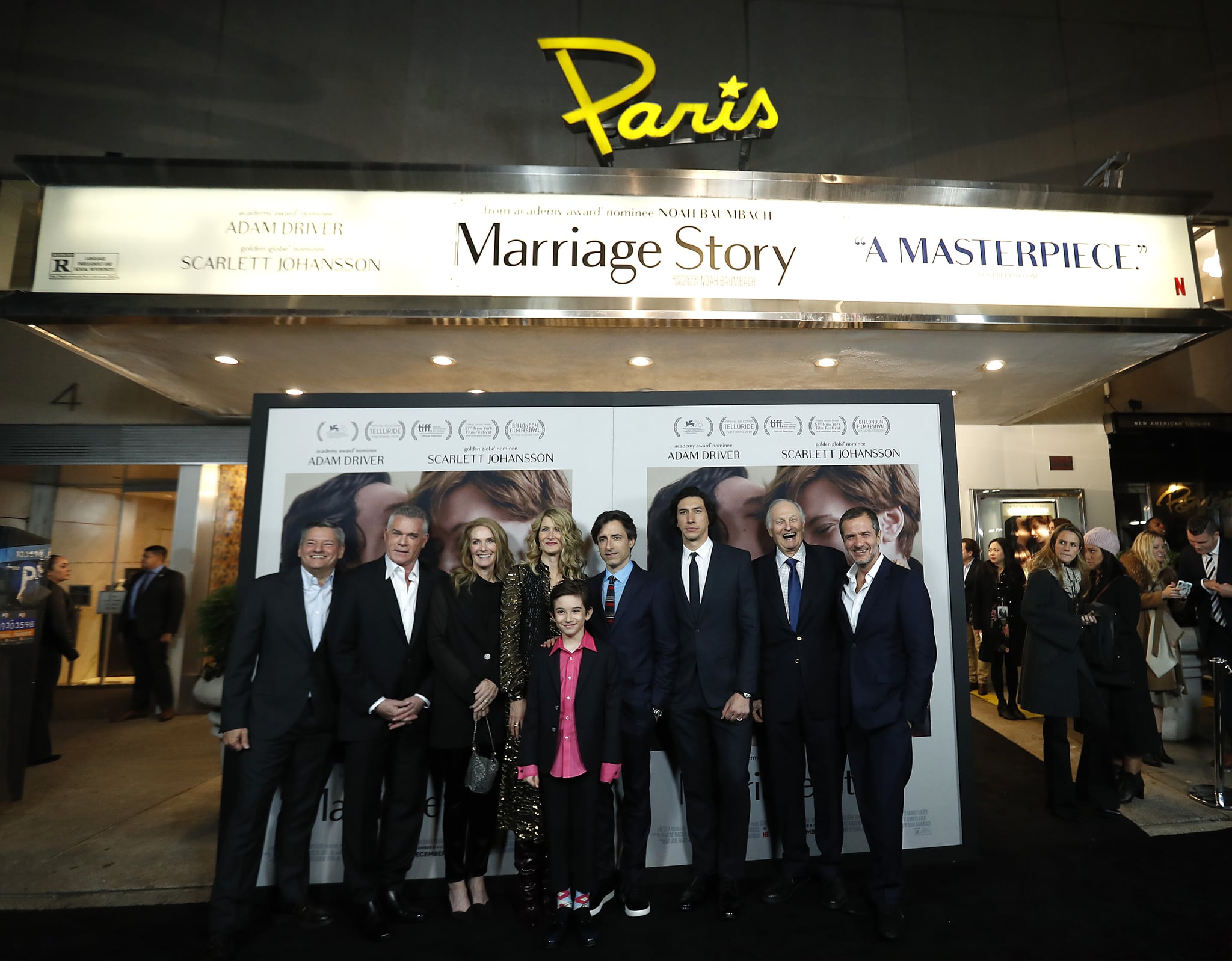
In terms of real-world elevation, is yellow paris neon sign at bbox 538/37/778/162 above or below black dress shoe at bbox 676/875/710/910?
above

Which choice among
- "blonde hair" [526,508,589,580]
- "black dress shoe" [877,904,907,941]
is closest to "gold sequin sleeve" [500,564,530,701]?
"blonde hair" [526,508,589,580]

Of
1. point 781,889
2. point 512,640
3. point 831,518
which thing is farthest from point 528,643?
A: point 831,518

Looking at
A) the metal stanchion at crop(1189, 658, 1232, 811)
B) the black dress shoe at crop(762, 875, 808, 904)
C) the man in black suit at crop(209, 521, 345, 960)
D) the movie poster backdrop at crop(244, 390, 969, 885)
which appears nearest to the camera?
the man in black suit at crop(209, 521, 345, 960)

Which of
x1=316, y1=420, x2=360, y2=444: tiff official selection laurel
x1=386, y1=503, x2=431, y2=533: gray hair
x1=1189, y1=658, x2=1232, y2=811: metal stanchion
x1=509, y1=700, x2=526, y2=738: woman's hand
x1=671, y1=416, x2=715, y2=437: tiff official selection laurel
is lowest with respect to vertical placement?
x1=1189, y1=658, x2=1232, y2=811: metal stanchion

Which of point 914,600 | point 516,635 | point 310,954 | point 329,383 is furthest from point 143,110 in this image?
point 914,600

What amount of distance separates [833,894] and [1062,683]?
86.1 inches

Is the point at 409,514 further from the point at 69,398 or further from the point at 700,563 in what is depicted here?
the point at 69,398

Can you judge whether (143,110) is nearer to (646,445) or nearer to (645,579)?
(646,445)

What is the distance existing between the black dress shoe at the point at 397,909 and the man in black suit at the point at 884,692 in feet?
7.40

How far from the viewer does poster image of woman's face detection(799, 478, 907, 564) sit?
3.70m

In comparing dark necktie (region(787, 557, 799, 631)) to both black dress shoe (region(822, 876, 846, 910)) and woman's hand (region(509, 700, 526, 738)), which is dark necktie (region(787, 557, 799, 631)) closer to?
black dress shoe (region(822, 876, 846, 910))

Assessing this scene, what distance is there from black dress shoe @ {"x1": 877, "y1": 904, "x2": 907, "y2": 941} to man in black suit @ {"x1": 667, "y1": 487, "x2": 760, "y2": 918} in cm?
65

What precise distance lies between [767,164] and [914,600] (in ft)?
18.7

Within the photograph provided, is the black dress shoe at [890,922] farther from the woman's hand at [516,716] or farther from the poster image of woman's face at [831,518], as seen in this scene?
the woman's hand at [516,716]
